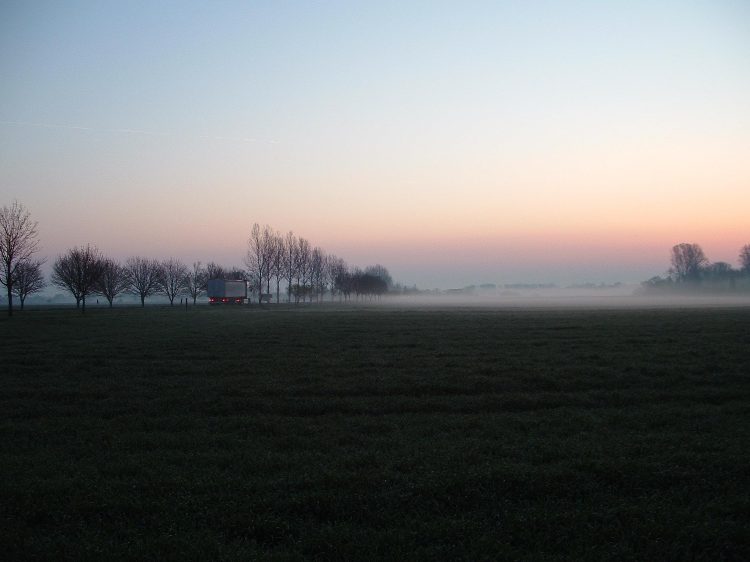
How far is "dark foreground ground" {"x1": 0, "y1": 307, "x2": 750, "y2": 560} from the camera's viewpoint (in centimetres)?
653

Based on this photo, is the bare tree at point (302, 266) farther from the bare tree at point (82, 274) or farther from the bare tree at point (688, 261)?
the bare tree at point (688, 261)

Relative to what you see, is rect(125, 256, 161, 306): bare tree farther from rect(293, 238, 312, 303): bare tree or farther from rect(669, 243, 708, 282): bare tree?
rect(669, 243, 708, 282): bare tree

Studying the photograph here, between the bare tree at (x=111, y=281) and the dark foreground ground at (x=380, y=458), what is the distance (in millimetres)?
69353

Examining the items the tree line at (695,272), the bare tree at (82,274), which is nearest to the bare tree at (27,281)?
the bare tree at (82,274)

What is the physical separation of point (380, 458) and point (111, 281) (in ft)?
303

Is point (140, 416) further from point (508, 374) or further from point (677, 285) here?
point (677, 285)

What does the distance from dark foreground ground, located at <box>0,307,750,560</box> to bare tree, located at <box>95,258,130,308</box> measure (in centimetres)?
6935

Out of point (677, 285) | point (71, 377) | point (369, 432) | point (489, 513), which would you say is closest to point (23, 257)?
point (71, 377)

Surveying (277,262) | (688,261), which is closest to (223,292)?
(277,262)

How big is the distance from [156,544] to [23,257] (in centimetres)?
5824

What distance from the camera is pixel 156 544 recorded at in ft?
20.9

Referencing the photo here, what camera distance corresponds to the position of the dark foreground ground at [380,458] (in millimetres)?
6531

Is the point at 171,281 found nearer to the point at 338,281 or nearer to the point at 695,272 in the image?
the point at 338,281

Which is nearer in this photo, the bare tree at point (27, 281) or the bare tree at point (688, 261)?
the bare tree at point (27, 281)
